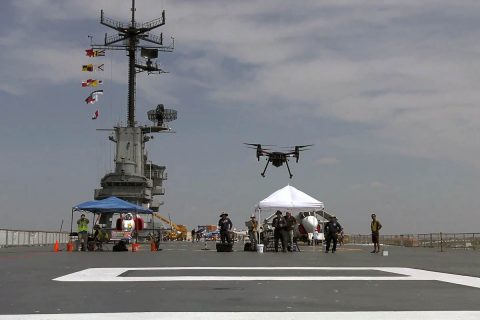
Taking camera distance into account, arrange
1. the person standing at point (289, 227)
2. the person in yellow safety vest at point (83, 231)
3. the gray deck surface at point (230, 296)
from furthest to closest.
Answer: the person in yellow safety vest at point (83, 231) < the person standing at point (289, 227) < the gray deck surface at point (230, 296)

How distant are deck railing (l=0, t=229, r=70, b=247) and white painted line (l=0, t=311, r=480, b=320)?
31.3m

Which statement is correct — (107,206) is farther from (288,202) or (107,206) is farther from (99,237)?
(288,202)

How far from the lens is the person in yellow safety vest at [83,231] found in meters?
27.3

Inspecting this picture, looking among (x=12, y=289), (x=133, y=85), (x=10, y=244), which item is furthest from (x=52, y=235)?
(x=12, y=289)

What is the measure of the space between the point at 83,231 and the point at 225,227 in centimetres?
619

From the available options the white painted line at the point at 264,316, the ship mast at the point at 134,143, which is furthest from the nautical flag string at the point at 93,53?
the white painted line at the point at 264,316

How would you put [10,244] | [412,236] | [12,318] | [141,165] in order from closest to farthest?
[12,318], [10,244], [412,236], [141,165]

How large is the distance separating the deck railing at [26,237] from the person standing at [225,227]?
15180 mm

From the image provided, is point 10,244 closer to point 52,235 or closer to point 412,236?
point 52,235

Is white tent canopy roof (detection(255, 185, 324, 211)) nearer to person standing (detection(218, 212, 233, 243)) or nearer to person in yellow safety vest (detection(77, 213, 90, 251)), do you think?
person standing (detection(218, 212, 233, 243))

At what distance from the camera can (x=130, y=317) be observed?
6.46m

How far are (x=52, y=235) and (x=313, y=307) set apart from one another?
44.4m

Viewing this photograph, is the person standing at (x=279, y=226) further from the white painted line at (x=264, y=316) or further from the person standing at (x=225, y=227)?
the white painted line at (x=264, y=316)

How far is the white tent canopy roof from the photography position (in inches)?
1059
